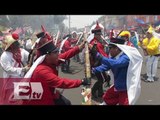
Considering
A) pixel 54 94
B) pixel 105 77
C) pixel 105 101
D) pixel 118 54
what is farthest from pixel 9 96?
pixel 105 77

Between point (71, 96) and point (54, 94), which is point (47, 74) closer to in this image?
point (54, 94)

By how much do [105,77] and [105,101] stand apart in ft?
8.05

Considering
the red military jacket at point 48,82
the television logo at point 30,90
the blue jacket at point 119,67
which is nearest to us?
the red military jacket at point 48,82

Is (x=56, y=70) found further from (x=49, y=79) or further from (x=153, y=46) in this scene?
(x=153, y=46)

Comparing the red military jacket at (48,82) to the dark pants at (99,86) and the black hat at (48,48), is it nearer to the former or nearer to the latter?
the black hat at (48,48)

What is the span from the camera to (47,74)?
420cm

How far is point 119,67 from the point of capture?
16.3 feet

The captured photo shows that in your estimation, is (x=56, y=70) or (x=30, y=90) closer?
(x=30, y=90)

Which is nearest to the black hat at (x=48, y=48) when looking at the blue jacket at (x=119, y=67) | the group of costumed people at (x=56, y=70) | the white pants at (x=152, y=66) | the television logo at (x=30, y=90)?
the group of costumed people at (x=56, y=70)

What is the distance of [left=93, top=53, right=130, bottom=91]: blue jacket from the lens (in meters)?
4.93

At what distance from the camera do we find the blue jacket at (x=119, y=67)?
4.93 metres

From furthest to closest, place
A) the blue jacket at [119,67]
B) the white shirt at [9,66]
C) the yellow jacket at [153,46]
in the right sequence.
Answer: the yellow jacket at [153,46] → the white shirt at [9,66] → the blue jacket at [119,67]

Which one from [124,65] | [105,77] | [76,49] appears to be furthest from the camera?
[105,77]

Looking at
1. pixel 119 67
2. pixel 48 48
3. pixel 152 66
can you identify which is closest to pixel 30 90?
pixel 48 48
